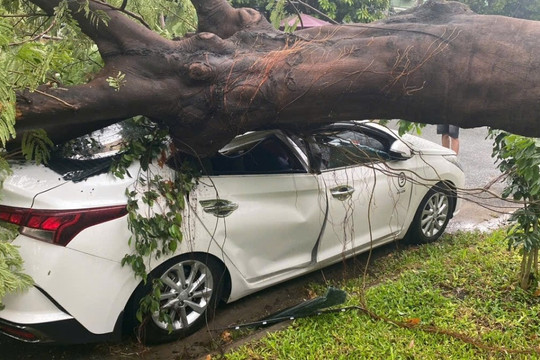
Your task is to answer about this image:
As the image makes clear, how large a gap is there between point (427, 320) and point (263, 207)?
1476mm

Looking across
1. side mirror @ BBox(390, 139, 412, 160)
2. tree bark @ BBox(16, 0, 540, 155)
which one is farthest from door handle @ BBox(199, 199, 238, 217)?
side mirror @ BBox(390, 139, 412, 160)

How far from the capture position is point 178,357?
10.8 feet

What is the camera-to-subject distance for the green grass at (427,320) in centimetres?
322

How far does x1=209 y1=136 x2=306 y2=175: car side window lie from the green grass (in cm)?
113

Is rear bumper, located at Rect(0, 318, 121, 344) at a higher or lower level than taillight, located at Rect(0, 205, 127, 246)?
lower

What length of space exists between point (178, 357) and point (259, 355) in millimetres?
566

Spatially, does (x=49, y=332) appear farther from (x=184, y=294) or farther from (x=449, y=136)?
(x=449, y=136)

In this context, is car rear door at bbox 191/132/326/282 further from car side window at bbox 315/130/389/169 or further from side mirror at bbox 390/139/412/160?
side mirror at bbox 390/139/412/160

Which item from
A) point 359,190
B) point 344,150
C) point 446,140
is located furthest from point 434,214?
point 446,140

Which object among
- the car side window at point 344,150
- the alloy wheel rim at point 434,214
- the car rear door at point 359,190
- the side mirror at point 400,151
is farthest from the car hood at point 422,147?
the car side window at point 344,150

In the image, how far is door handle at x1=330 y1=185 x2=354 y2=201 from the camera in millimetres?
4055

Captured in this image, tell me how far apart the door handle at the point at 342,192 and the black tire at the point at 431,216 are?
120 cm

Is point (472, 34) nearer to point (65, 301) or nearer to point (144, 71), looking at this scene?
point (144, 71)

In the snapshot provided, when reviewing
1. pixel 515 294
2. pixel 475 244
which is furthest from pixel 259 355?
pixel 475 244
